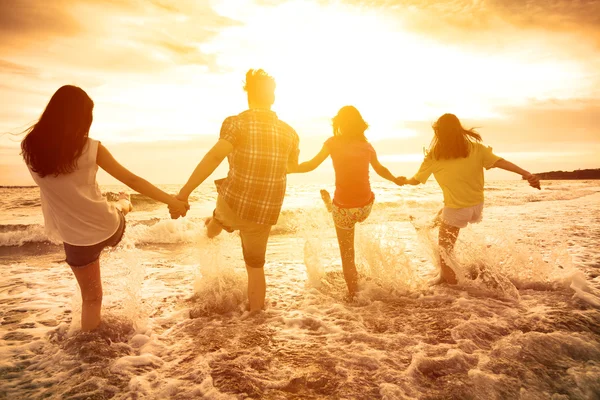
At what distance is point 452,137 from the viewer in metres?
5.15

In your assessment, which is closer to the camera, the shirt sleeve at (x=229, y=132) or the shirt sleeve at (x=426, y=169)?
the shirt sleeve at (x=229, y=132)

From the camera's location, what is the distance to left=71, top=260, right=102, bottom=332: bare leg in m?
3.70

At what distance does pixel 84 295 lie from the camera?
3.82 m

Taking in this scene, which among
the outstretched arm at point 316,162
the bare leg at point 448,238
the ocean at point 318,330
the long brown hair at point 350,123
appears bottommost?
the ocean at point 318,330

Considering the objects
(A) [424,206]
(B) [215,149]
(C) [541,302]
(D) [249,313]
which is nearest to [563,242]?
(C) [541,302]

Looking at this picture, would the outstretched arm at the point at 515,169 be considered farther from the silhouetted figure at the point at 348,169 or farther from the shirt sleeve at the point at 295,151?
the shirt sleeve at the point at 295,151

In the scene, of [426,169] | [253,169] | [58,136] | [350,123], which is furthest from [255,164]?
[426,169]

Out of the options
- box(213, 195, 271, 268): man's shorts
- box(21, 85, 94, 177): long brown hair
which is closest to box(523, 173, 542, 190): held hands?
box(213, 195, 271, 268): man's shorts

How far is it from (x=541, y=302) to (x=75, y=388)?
4.99 m

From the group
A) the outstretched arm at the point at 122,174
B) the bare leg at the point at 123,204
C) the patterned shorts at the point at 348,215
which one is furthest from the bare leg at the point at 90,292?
the patterned shorts at the point at 348,215

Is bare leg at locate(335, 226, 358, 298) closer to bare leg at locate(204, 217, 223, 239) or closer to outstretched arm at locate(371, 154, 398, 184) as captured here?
outstretched arm at locate(371, 154, 398, 184)

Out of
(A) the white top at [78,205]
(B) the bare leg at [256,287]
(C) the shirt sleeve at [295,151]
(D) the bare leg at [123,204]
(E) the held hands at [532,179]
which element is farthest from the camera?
(E) the held hands at [532,179]

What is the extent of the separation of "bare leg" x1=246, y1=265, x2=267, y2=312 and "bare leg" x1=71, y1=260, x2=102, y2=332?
155 cm

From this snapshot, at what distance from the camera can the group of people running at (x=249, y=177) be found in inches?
131
